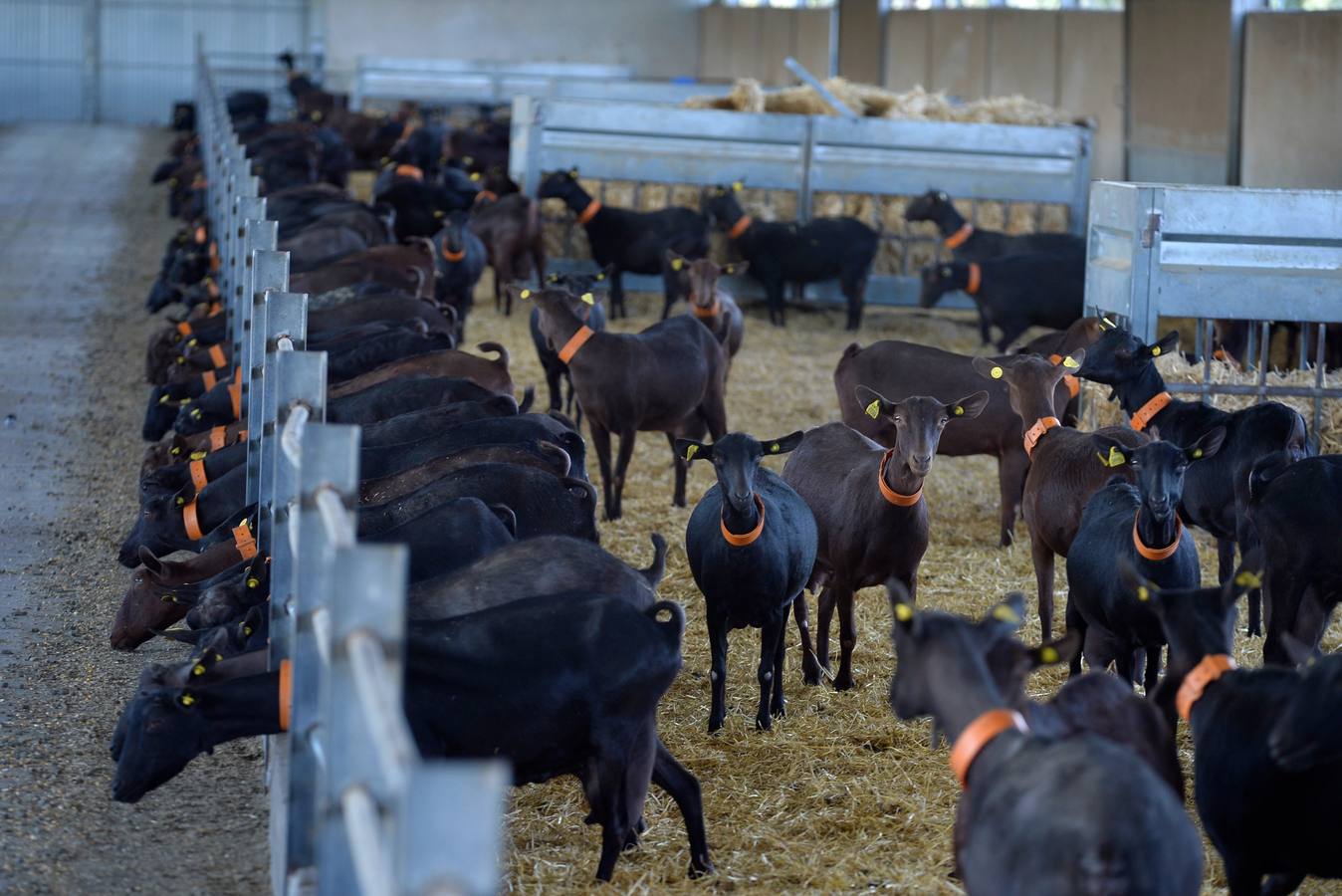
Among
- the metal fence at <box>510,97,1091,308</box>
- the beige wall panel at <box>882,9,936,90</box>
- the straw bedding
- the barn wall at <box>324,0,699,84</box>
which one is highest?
the barn wall at <box>324,0,699,84</box>

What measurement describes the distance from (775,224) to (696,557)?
979cm

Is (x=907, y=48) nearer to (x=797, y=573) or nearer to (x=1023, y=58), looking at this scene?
(x=1023, y=58)

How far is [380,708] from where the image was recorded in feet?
8.71

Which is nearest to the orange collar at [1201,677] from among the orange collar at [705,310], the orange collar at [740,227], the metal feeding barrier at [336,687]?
the metal feeding barrier at [336,687]

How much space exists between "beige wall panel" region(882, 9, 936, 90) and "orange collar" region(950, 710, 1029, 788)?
A: 68.1ft

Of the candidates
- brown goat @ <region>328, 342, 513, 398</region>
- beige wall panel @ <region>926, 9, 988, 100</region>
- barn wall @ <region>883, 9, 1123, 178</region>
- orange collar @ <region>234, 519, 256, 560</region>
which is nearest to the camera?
orange collar @ <region>234, 519, 256, 560</region>

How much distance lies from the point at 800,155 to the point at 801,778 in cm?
1157

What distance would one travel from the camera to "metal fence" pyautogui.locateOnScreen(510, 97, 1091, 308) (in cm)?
1603

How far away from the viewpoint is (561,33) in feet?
115

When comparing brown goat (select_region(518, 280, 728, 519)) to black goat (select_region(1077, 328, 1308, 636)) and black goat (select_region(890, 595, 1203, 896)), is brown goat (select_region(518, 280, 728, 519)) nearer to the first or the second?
black goat (select_region(1077, 328, 1308, 636))

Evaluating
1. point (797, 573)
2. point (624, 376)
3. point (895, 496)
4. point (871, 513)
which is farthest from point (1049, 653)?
point (624, 376)

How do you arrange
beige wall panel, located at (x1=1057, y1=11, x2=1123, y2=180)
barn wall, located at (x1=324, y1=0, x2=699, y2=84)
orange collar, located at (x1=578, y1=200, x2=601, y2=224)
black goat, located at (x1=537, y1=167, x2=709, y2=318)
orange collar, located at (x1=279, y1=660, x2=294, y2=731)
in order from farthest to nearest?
barn wall, located at (x1=324, y1=0, x2=699, y2=84) → beige wall panel, located at (x1=1057, y1=11, x2=1123, y2=180) → orange collar, located at (x1=578, y1=200, x2=601, y2=224) → black goat, located at (x1=537, y1=167, x2=709, y2=318) → orange collar, located at (x1=279, y1=660, x2=294, y2=731)

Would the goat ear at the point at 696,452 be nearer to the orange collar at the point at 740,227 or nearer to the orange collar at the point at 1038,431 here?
the orange collar at the point at 1038,431

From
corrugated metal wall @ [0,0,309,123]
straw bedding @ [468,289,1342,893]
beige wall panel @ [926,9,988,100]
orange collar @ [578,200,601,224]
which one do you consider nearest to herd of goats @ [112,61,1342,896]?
straw bedding @ [468,289,1342,893]
